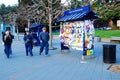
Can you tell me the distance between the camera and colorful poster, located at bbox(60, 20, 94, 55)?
14.0 m

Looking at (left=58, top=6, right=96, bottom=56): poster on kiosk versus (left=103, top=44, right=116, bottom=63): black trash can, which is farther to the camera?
(left=58, top=6, right=96, bottom=56): poster on kiosk

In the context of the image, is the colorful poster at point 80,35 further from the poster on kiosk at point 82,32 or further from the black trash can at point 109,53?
the black trash can at point 109,53

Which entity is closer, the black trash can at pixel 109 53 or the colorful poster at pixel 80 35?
the black trash can at pixel 109 53

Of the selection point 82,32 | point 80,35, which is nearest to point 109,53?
point 82,32

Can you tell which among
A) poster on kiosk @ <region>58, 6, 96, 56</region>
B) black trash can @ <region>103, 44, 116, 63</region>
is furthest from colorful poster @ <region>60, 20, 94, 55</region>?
black trash can @ <region>103, 44, 116, 63</region>

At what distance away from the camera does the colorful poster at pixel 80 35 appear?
552 inches

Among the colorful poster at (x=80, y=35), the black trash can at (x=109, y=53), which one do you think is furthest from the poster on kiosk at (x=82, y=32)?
the black trash can at (x=109, y=53)

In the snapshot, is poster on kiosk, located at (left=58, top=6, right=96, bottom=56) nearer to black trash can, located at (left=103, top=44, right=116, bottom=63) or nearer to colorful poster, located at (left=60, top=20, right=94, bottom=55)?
colorful poster, located at (left=60, top=20, right=94, bottom=55)

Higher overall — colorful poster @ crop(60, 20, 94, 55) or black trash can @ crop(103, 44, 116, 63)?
colorful poster @ crop(60, 20, 94, 55)

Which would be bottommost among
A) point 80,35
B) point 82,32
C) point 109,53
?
point 109,53

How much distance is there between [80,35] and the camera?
577 inches

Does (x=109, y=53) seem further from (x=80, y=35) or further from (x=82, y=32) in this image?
(x=80, y=35)

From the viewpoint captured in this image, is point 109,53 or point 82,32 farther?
point 82,32

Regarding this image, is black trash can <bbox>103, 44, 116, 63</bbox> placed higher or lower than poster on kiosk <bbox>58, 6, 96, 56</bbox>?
lower
